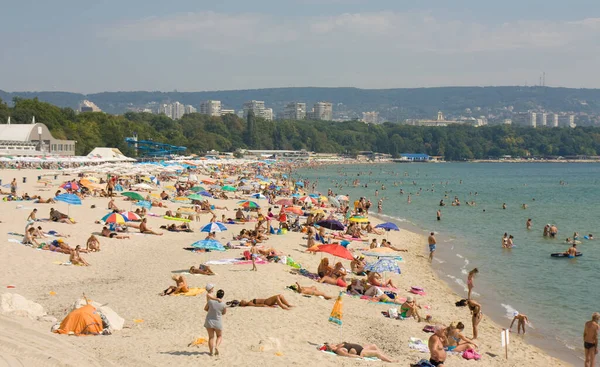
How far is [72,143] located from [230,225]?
2210 inches

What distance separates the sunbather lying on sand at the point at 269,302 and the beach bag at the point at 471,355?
3397 millimetres

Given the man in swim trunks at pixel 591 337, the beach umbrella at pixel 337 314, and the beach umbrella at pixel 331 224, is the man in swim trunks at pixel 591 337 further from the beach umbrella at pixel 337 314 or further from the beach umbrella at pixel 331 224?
the beach umbrella at pixel 331 224

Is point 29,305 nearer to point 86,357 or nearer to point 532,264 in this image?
point 86,357

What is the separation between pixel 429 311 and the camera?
13844 millimetres

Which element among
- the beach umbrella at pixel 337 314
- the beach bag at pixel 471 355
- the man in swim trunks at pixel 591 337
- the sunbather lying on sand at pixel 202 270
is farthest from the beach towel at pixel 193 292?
the man in swim trunks at pixel 591 337

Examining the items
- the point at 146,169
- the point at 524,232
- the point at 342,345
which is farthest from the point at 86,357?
the point at 146,169

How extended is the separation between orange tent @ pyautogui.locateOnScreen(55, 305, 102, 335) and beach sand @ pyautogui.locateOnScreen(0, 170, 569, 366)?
9.0 inches

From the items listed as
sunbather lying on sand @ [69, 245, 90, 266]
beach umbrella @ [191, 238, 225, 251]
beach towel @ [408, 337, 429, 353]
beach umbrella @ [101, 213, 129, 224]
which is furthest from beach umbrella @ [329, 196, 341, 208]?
beach towel @ [408, 337, 429, 353]

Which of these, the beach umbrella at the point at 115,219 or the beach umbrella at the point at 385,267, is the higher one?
the beach umbrella at the point at 115,219

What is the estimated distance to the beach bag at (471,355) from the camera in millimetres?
10622

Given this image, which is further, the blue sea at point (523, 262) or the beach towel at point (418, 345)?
the blue sea at point (523, 262)

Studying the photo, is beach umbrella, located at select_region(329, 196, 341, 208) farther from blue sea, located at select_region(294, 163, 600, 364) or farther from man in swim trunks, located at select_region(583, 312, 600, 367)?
man in swim trunks, located at select_region(583, 312, 600, 367)

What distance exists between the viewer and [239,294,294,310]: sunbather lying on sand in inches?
470

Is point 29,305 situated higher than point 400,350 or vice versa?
point 29,305
